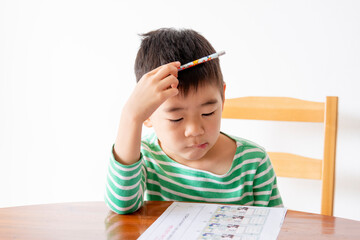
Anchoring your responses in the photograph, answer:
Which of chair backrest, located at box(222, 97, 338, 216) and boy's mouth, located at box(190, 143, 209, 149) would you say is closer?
boy's mouth, located at box(190, 143, 209, 149)

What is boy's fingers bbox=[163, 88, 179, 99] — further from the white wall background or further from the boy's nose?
the white wall background

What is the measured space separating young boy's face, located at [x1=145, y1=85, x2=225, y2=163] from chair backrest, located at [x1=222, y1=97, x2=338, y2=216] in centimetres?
44

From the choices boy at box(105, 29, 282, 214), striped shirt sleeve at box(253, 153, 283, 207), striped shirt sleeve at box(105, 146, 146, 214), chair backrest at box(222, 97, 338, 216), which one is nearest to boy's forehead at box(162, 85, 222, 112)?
boy at box(105, 29, 282, 214)

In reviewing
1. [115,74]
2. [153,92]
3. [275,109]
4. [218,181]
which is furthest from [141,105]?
[115,74]

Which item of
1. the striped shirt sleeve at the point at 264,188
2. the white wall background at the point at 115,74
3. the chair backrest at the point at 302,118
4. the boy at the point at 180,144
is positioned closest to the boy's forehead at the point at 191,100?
the boy at the point at 180,144

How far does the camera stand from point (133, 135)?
2.52ft

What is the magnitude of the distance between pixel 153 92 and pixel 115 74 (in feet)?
3.07

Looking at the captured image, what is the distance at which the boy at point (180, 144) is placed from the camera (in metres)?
0.77

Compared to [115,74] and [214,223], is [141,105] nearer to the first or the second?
[214,223]

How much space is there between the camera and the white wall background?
1418 mm

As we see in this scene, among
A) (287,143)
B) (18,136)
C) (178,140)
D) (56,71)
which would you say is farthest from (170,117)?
(18,136)

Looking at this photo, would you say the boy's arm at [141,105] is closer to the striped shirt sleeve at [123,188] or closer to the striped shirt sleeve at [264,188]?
the striped shirt sleeve at [123,188]

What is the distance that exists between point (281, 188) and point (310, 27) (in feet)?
1.83

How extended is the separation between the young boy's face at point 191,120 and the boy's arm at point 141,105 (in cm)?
5
